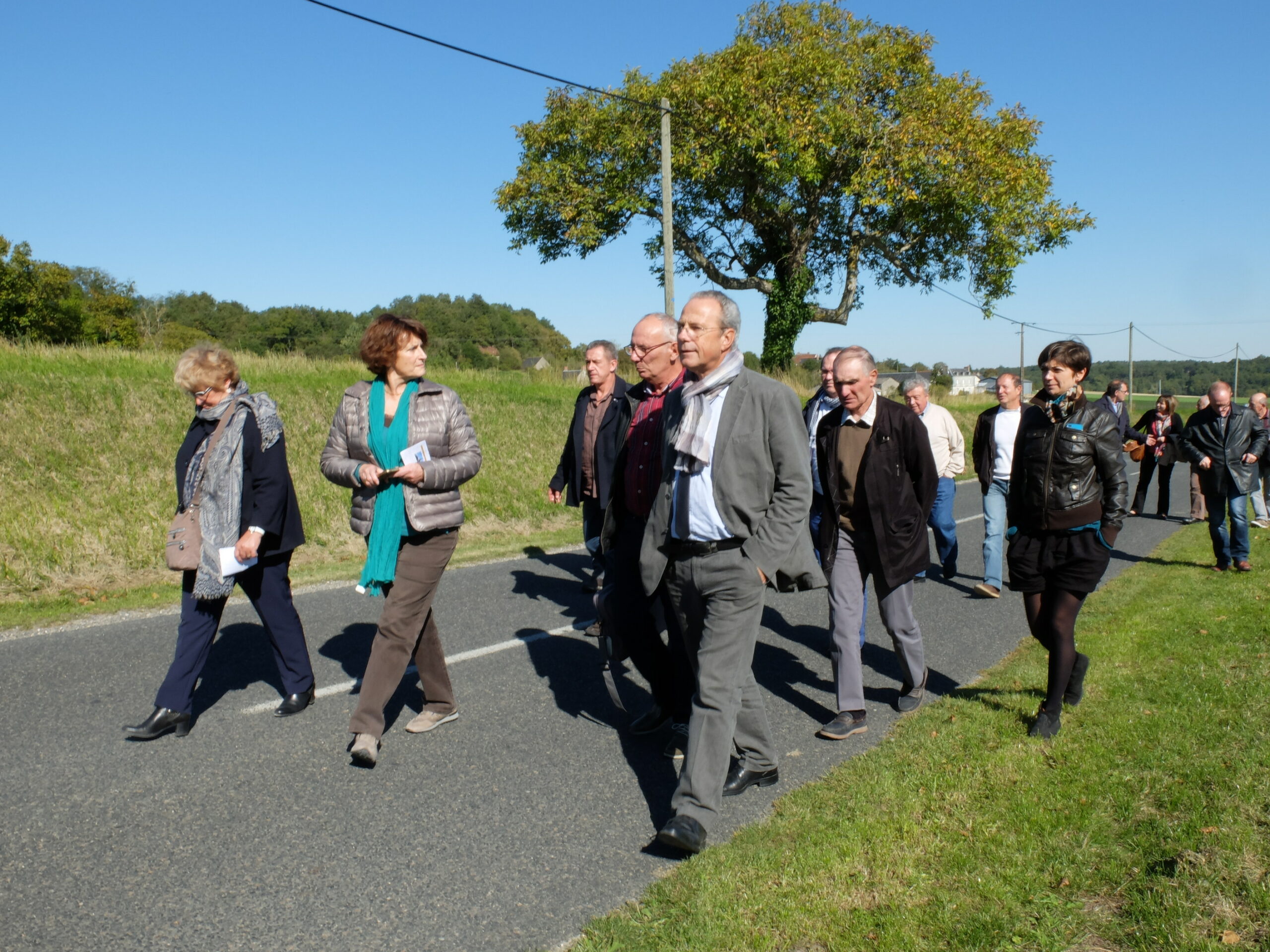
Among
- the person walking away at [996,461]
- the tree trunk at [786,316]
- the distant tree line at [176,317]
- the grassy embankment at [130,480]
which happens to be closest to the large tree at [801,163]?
the tree trunk at [786,316]

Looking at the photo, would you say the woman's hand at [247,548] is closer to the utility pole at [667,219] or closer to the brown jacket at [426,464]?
the brown jacket at [426,464]

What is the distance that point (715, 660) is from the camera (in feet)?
11.4

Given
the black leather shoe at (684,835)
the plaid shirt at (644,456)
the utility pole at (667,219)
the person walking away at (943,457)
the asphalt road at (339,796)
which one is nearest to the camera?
the asphalt road at (339,796)

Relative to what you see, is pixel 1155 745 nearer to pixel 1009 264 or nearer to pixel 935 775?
pixel 935 775

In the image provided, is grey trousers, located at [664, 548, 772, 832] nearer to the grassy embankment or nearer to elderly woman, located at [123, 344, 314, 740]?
elderly woman, located at [123, 344, 314, 740]

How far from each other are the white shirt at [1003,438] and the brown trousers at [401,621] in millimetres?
5749

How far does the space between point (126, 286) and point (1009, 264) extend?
5540 cm

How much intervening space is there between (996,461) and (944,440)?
0.51 metres

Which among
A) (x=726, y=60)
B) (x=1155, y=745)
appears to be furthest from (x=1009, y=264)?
(x=1155, y=745)

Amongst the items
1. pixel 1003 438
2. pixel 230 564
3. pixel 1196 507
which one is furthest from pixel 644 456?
pixel 1196 507

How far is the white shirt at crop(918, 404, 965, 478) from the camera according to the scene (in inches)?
337

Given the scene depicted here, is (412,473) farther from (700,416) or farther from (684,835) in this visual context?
(684,835)

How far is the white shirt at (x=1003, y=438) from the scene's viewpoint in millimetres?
8258

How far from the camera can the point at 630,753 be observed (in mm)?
4445
